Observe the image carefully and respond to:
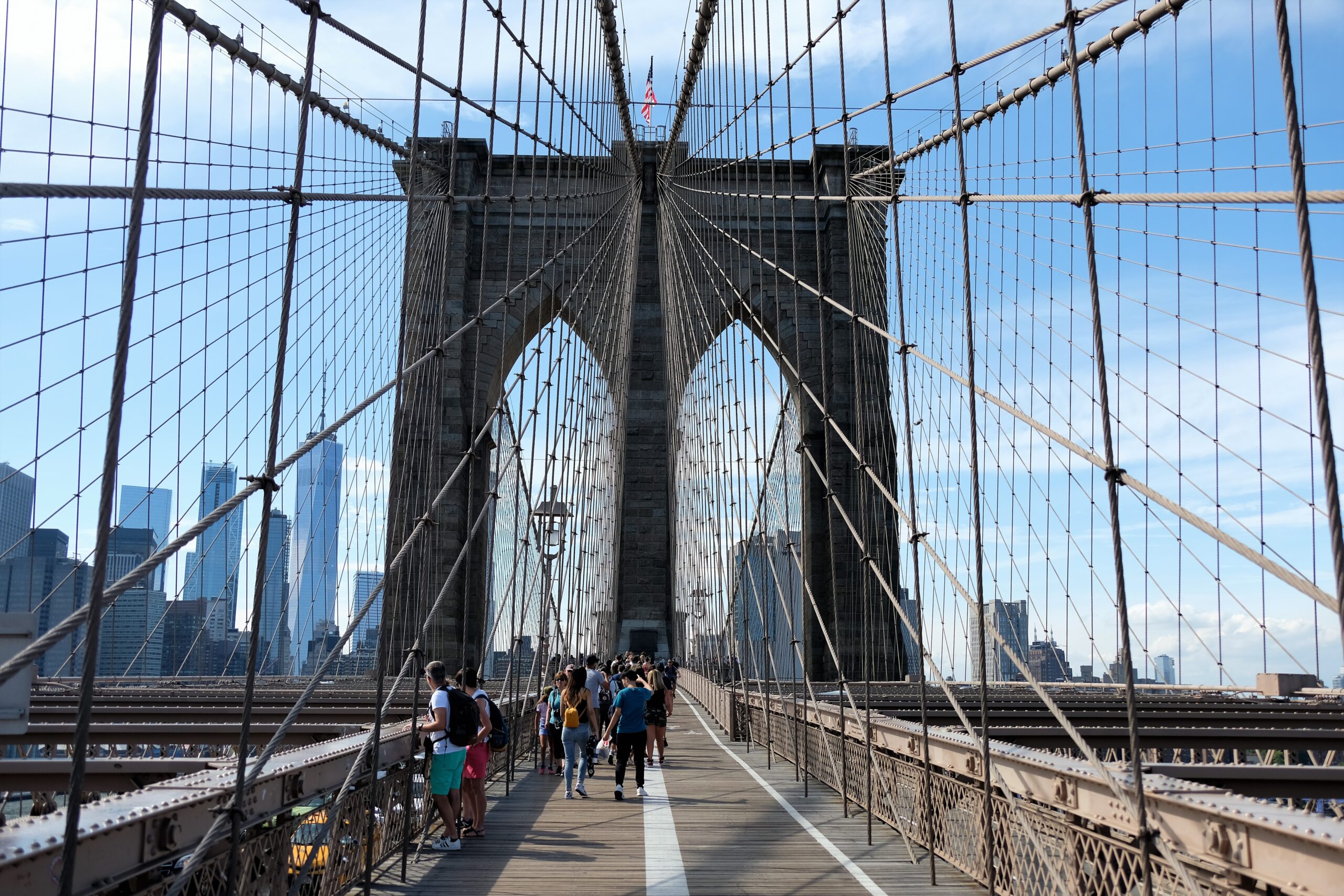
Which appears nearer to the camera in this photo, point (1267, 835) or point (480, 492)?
point (1267, 835)

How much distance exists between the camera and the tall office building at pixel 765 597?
36.4ft

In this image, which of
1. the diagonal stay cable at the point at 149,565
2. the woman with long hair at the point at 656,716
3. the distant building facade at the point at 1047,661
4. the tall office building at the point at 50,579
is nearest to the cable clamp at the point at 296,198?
the diagonal stay cable at the point at 149,565

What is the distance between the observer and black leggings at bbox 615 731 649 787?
805 cm

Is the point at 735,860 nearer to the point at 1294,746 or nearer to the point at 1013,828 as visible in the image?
the point at 1013,828

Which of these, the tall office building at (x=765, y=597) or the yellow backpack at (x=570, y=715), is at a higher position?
the tall office building at (x=765, y=597)

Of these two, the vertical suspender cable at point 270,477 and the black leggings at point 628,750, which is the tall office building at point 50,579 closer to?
the black leggings at point 628,750

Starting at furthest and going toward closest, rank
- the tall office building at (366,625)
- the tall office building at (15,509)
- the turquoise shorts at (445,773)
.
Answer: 1. the tall office building at (366,625)
2. the tall office building at (15,509)
3. the turquoise shorts at (445,773)

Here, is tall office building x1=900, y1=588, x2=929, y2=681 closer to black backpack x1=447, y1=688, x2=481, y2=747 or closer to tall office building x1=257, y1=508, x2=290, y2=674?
tall office building x1=257, y1=508, x2=290, y2=674

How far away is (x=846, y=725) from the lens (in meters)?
8.03

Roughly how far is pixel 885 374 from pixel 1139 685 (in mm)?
12330

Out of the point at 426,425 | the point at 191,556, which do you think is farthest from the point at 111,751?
the point at 426,425

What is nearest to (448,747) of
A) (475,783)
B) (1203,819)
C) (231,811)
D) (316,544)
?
(475,783)

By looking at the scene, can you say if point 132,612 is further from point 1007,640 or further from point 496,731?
point 1007,640

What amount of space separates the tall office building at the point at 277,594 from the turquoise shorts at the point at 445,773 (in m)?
7.44
